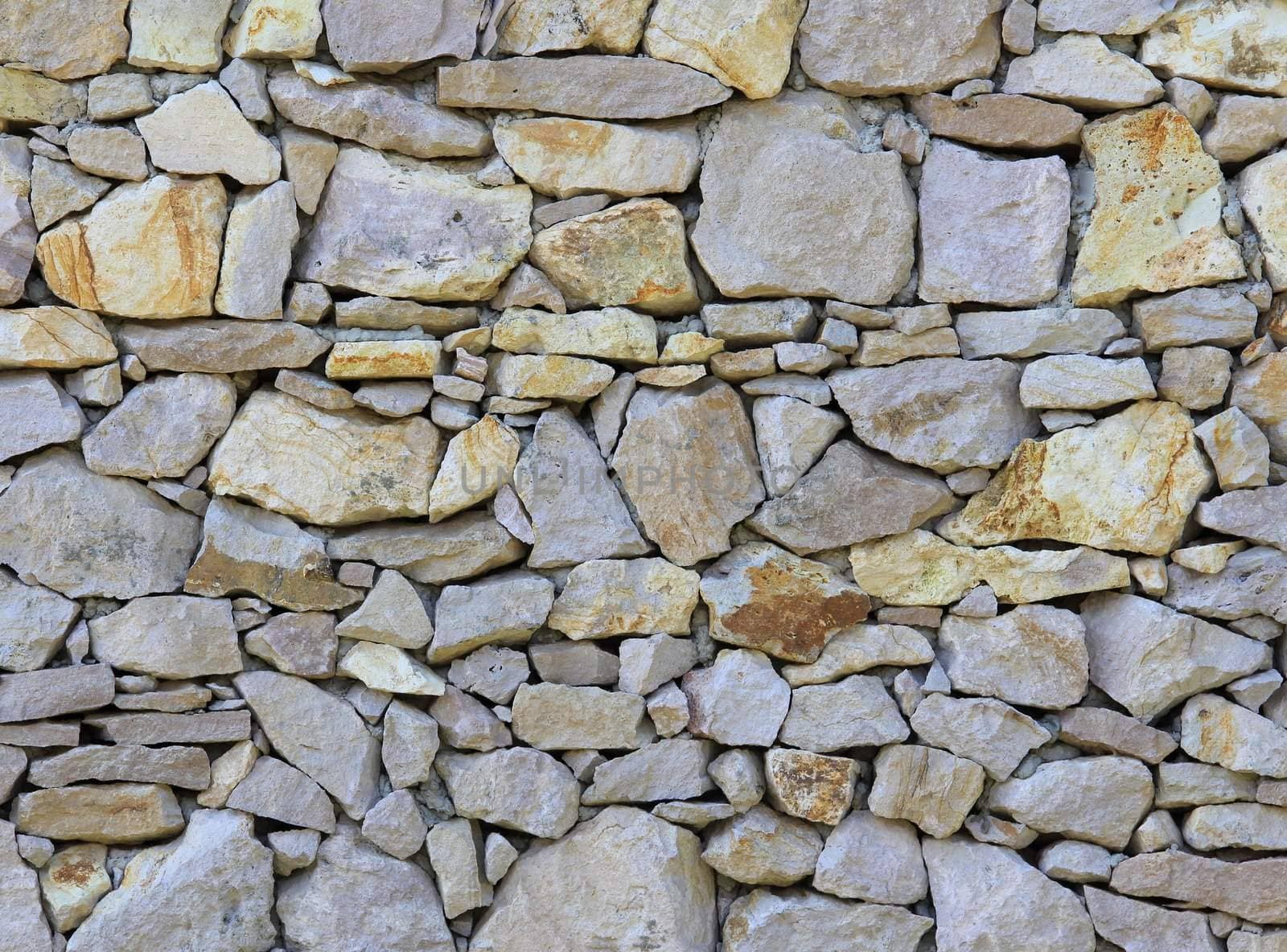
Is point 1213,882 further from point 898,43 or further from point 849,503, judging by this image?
point 898,43

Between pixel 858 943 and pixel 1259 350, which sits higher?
pixel 1259 350

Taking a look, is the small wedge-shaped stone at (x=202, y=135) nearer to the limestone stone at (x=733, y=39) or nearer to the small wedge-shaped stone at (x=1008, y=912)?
the limestone stone at (x=733, y=39)

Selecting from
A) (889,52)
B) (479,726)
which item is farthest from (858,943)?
(889,52)

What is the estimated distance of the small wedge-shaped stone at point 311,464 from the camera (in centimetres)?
232

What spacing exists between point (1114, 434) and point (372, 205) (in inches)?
65.3

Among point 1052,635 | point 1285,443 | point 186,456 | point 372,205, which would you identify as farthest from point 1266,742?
point 186,456

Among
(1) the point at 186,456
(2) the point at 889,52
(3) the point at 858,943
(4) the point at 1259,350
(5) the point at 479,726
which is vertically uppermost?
(2) the point at 889,52

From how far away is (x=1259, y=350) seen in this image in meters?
2.24

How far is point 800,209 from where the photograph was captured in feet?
7.68

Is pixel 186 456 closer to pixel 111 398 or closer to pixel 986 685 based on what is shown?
pixel 111 398

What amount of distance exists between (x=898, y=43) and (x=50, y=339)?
1913 mm

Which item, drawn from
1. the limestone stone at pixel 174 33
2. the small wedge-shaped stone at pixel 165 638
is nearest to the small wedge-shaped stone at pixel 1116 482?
the small wedge-shaped stone at pixel 165 638

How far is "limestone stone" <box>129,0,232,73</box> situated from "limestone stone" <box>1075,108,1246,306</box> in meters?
1.92

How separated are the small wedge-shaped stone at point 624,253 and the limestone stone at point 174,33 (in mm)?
829
